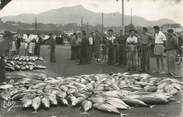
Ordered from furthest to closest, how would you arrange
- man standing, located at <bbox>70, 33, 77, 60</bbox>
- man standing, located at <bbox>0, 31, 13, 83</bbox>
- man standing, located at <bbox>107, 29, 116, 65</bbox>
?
man standing, located at <bbox>70, 33, 77, 60</bbox> < man standing, located at <bbox>107, 29, 116, 65</bbox> < man standing, located at <bbox>0, 31, 13, 83</bbox>

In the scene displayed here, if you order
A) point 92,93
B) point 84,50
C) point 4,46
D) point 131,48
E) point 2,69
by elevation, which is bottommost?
point 92,93

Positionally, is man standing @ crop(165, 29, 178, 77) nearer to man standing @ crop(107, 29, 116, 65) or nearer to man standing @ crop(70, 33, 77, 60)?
man standing @ crop(107, 29, 116, 65)

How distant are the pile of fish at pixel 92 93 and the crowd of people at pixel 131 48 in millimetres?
1693

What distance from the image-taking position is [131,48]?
12773 mm

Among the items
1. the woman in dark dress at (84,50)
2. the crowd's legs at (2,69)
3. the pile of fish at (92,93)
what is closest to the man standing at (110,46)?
the woman in dark dress at (84,50)

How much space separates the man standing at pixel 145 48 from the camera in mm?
12339

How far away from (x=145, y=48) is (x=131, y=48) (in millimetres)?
512

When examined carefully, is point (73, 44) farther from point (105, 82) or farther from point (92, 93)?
point (92, 93)

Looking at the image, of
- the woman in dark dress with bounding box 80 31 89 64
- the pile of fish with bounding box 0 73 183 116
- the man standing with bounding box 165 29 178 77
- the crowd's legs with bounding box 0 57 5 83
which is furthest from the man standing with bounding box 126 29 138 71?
the crowd's legs with bounding box 0 57 5 83

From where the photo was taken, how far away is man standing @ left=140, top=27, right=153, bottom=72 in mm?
12339

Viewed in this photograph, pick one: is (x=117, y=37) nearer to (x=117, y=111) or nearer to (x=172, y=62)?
(x=172, y=62)

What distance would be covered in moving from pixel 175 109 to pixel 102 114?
151 centimetres

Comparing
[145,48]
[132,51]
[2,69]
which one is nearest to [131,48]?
[132,51]

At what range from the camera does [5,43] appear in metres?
9.99
